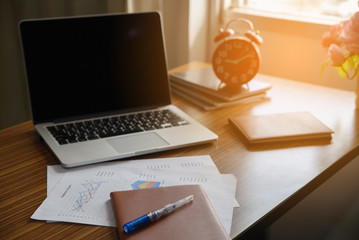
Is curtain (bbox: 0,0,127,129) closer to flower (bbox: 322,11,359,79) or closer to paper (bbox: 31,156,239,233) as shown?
flower (bbox: 322,11,359,79)

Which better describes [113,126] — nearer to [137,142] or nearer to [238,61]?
[137,142]

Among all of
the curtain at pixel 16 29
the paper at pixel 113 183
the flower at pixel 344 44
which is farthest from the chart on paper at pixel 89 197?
the curtain at pixel 16 29

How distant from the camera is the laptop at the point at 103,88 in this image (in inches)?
38.9

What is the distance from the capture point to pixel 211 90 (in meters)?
1.29

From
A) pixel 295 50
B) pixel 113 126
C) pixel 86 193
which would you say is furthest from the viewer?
pixel 295 50

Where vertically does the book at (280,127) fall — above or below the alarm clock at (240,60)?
below

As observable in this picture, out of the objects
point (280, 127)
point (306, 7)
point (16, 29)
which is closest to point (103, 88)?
point (280, 127)

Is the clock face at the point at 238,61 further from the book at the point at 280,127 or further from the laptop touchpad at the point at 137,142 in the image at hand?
the laptop touchpad at the point at 137,142

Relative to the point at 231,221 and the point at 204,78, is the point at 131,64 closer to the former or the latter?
the point at 204,78

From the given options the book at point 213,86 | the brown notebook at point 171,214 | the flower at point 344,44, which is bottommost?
the brown notebook at point 171,214

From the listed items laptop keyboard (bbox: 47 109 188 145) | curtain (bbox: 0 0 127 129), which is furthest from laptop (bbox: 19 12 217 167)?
curtain (bbox: 0 0 127 129)

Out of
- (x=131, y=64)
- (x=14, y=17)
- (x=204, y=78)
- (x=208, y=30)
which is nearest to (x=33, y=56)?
(x=131, y=64)

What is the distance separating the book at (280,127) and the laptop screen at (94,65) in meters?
0.24

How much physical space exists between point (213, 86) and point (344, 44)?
0.38 metres
